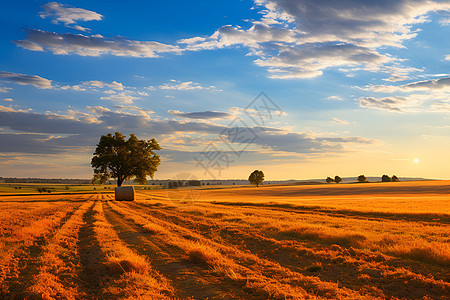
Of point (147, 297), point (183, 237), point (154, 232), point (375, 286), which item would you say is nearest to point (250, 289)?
point (147, 297)

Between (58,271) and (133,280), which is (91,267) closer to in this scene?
(58,271)

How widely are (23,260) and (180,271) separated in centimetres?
617

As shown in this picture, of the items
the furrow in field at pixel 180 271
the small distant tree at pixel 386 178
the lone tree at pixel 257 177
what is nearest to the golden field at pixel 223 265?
the furrow in field at pixel 180 271

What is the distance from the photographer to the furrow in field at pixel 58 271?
27.0 ft

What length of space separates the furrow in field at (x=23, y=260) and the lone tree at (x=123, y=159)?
160ft

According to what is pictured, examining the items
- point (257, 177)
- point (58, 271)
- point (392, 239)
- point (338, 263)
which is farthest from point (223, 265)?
point (257, 177)

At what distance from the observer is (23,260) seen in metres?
11.8

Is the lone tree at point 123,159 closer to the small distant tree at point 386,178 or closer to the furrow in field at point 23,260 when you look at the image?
the furrow in field at point 23,260

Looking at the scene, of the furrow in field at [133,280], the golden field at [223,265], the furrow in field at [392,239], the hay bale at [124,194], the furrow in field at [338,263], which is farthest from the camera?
the hay bale at [124,194]

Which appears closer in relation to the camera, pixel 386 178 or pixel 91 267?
pixel 91 267

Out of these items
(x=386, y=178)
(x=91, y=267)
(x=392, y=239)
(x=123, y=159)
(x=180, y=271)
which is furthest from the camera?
Answer: (x=386, y=178)

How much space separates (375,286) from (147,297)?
6503 millimetres

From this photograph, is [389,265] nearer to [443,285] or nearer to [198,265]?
[443,285]

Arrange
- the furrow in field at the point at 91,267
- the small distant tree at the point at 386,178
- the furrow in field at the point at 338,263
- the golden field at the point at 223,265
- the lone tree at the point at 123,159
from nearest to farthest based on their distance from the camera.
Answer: the golden field at the point at 223,265 < the furrow in field at the point at 91,267 < the furrow in field at the point at 338,263 < the lone tree at the point at 123,159 < the small distant tree at the point at 386,178
